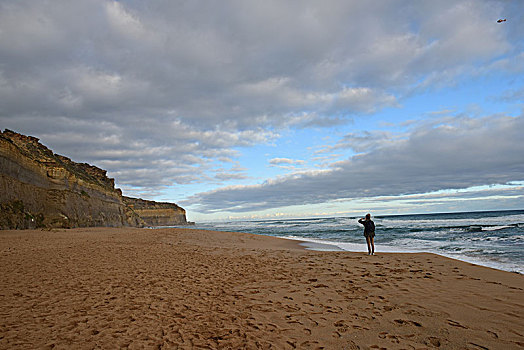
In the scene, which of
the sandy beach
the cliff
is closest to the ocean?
the sandy beach

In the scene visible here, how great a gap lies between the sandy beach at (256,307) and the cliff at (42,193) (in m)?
18.5

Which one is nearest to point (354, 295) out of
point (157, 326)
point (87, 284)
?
point (157, 326)

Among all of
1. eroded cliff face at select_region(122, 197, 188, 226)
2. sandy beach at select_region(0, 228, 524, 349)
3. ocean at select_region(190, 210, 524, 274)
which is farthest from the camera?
eroded cliff face at select_region(122, 197, 188, 226)

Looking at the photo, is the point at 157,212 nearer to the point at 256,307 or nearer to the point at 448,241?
the point at 448,241

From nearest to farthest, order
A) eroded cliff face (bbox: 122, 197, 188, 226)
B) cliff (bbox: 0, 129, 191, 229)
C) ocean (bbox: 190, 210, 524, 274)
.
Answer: ocean (bbox: 190, 210, 524, 274) → cliff (bbox: 0, 129, 191, 229) → eroded cliff face (bbox: 122, 197, 188, 226)

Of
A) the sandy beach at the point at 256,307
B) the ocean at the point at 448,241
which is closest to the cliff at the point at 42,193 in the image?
the sandy beach at the point at 256,307

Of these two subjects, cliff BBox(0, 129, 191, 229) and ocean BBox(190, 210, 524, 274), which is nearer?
ocean BBox(190, 210, 524, 274)

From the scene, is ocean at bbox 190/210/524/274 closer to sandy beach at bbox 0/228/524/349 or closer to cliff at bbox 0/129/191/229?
sandy beach at bbox 0/228/524/349

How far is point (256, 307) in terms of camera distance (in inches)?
201

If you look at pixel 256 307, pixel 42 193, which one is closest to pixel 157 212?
pixel 42 193

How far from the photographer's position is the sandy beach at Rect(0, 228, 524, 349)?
3.77 meters

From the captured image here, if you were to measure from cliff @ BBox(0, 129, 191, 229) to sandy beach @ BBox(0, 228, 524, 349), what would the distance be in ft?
60.7

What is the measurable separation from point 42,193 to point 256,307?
1231 inches

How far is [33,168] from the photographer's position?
2708 centimetres
